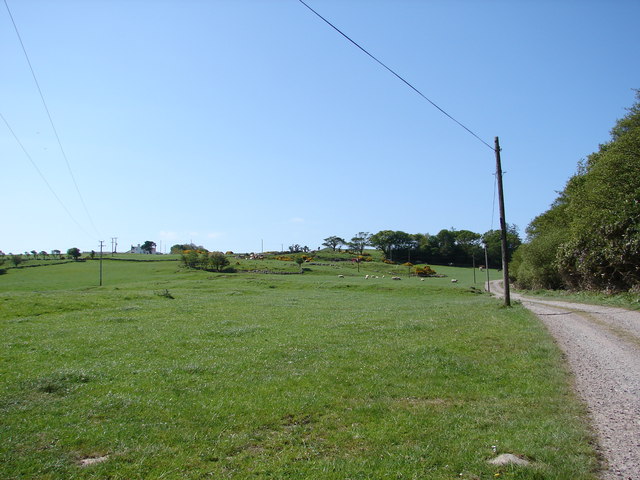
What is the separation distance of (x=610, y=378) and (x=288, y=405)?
27.1 ft

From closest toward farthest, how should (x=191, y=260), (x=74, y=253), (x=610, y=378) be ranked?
(x=610, y=378)
(x=191, y=260)
(x=74, y=253)

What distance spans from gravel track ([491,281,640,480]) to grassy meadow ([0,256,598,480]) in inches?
15.2

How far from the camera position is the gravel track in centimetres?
675

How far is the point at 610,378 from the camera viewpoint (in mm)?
11062

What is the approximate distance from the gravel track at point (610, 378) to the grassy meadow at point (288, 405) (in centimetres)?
39

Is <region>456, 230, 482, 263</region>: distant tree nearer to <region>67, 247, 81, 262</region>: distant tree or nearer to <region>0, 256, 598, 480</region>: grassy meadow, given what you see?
<region>67, 247, 81, 262</region>: distant tree

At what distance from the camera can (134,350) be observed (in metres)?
16.1

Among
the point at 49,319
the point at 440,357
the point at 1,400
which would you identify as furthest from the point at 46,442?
the point at 49,319

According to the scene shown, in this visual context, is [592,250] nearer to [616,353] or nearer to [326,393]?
[616,353]

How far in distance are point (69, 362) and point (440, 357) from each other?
12.1 m

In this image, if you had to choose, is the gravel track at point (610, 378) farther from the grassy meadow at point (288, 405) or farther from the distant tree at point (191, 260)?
the distant tree at point (191, 260)

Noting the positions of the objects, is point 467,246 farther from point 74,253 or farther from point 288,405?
point 288,405

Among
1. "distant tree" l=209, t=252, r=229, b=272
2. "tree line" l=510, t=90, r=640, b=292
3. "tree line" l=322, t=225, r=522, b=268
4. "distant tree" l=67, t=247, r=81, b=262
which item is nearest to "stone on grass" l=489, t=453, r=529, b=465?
"tree line" l=510, t=90, r=640, b=292

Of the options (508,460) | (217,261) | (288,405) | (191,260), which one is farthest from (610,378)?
(191,260)
